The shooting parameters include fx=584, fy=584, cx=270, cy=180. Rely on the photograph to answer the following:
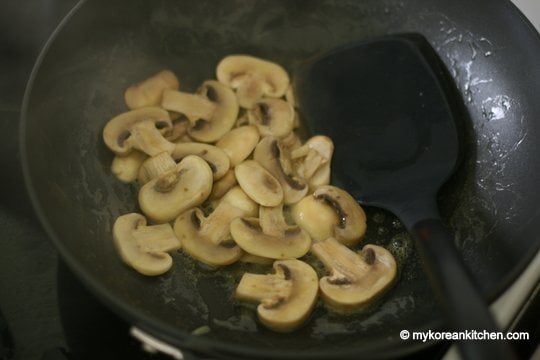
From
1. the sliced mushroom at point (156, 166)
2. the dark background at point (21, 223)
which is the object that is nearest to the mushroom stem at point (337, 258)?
the sliced mushroom at point (156, 166)

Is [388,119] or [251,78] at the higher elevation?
[388,119]

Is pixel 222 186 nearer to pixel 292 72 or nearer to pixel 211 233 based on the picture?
pixel 211 233

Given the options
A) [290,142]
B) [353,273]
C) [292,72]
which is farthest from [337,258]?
[292,72]

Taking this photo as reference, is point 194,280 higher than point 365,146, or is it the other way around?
point 365,146

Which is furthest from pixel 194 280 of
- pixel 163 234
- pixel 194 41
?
pixel 194 41

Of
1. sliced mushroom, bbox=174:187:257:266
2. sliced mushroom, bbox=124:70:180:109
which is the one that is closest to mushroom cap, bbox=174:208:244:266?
sliced mushroom, bbox=174:187:257:266

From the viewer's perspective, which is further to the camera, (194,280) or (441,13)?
(441,13)

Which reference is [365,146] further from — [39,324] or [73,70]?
[39,324]

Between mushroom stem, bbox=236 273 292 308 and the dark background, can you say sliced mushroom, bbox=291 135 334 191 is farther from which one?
the dark background
